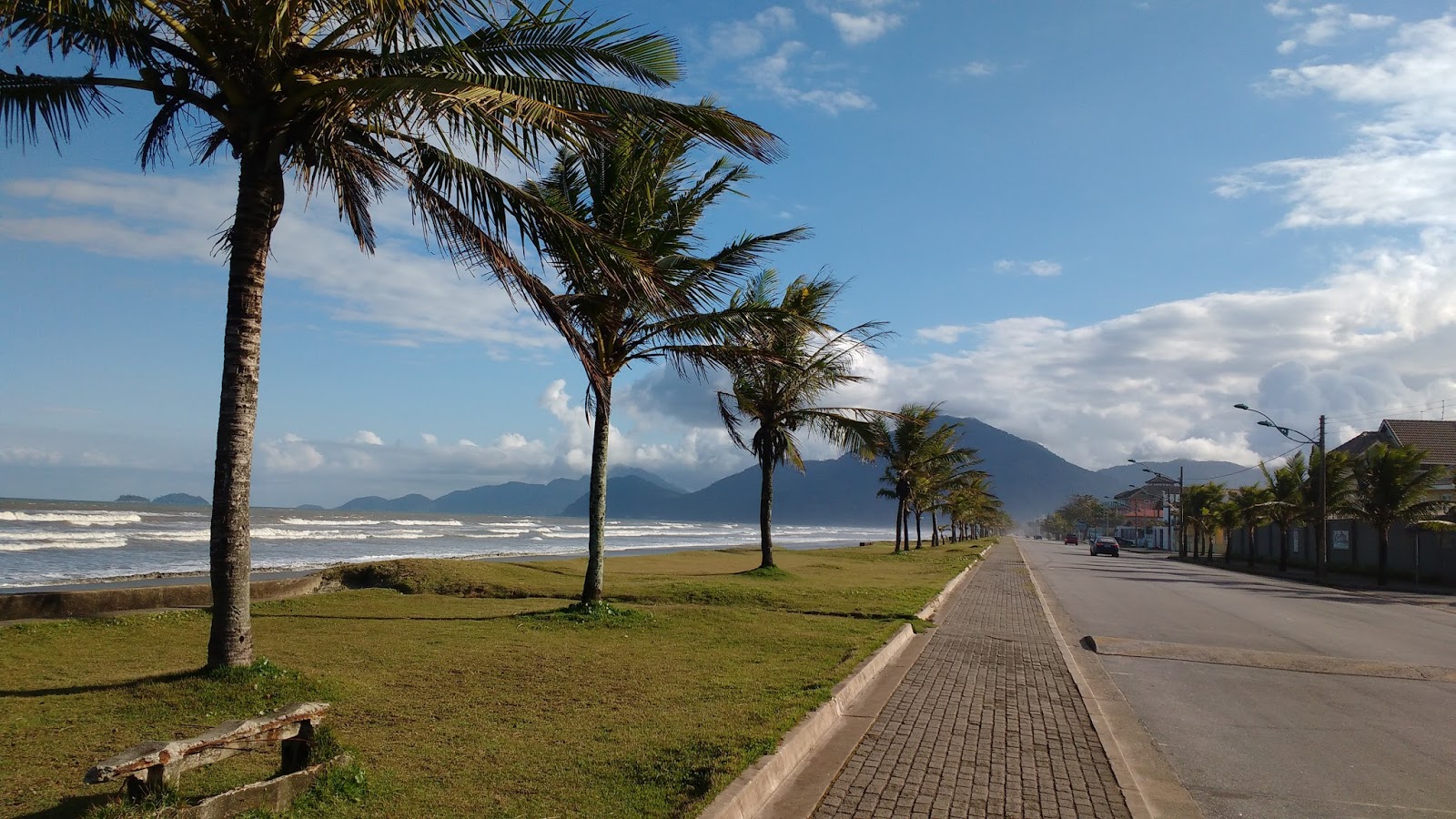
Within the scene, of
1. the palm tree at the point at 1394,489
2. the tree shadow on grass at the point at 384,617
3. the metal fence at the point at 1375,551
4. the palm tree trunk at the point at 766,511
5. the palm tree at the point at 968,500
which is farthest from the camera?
the palm tree at the point at 968,500

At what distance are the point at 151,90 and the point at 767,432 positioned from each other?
16270 mm

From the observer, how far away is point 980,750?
655cm

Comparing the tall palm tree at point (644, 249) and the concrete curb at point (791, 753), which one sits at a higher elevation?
the tall palm tree at point (644, 249)

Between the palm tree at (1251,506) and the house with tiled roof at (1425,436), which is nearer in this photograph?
the palm tree at (1251,506)

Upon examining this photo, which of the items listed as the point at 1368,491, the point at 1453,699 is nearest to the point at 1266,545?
the point at 1368,491

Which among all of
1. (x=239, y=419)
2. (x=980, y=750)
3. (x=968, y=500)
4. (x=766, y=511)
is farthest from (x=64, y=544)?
(x=968, y=500)

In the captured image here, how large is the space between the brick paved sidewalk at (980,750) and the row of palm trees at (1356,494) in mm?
26613

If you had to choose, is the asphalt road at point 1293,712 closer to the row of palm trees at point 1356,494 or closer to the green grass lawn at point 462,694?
the green grass lawn at point 462,694

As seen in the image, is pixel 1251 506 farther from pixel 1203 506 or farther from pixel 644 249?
pixel 644 249

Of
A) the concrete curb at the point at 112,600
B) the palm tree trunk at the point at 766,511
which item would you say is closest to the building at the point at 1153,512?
the palm tree trunk at the point at 766,511

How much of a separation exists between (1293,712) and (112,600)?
12.6m

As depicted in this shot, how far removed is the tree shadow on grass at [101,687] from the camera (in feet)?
20.9

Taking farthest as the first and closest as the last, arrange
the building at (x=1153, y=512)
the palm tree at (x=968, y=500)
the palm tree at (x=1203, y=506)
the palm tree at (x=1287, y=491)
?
1. the building at (x=1153, y=512)
2. the palm tree at (x=968, y=500)
3. the palm tree at (x=1203, y=506)
4. the palm tree at (x=1287, y=491)

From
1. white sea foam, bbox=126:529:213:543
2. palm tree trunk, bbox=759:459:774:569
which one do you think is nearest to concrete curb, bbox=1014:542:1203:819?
palm tree trunk, bbox=759:459:774:569
